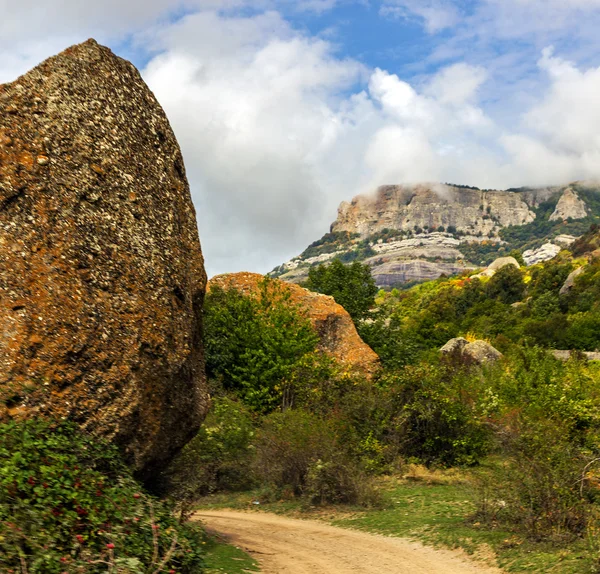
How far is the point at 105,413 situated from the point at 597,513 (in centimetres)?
813

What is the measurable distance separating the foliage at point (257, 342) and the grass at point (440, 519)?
532 centimetres

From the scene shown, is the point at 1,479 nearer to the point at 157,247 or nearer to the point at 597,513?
the point at 157,247

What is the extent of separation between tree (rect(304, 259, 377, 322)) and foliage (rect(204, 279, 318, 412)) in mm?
10514

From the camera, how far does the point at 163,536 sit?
307 inches

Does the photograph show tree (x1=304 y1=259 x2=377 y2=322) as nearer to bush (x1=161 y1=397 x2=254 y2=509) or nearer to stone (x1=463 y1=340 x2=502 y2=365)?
stone (x1=463 y1=340 x2=502 y2=365)

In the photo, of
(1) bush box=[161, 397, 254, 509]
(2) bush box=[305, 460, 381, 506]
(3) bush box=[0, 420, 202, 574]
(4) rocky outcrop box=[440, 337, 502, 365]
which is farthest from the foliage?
(4) rocky outcrop box=[440, 337, 502, 365]

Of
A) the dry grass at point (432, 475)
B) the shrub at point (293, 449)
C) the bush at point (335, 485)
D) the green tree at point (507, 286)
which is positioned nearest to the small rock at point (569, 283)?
the green tree at point (507, 286)

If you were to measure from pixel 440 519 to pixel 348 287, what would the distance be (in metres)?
23.1

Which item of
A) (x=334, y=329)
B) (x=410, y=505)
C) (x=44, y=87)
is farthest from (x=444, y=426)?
(x=44, y=87)

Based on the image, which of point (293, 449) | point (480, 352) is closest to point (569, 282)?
point (480, 352)

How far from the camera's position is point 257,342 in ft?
75.9

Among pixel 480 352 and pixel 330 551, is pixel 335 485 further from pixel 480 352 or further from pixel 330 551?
pixel 480 352

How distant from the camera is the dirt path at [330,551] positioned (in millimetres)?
10078

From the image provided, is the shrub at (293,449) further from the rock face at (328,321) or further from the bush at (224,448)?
the rock face at (328,321)
